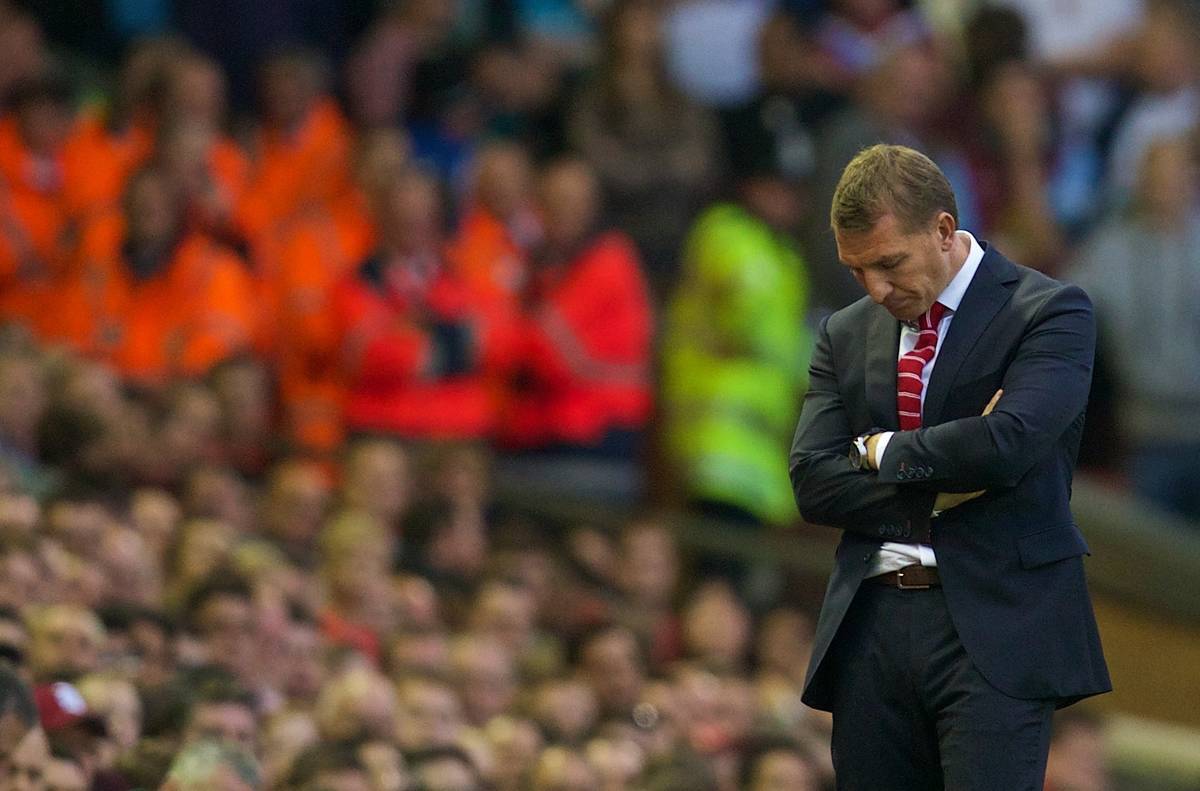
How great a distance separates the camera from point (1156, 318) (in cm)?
982

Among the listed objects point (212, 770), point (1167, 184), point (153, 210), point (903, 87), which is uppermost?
point (903, 87)

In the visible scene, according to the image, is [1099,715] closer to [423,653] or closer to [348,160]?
[423,653]

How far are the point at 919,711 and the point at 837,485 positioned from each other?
1.38ft

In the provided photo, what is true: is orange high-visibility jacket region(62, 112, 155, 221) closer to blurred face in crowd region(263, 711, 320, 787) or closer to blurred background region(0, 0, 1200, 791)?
blurred background region(0, 0, 1200, 791)

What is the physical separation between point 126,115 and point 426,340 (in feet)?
5.82

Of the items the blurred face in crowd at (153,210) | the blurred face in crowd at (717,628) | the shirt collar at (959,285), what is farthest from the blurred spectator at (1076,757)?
the shirt collar at (959,285)

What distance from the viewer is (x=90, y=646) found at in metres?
6.07

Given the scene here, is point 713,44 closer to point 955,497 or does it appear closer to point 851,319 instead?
point 851,319

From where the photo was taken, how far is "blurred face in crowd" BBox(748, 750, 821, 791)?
22.7ft

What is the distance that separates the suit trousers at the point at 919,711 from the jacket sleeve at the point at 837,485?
0.12m

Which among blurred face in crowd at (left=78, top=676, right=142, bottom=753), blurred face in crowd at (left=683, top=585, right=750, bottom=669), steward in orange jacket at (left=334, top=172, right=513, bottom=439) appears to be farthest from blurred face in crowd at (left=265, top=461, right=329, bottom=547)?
blurred face in crowd at (left=78, top=676, right=142, bottom=753)

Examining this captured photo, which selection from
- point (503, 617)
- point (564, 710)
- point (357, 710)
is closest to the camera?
point (357, 710)

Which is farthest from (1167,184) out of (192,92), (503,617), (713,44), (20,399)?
(20,399)

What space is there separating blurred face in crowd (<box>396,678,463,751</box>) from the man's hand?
9.73 feet
